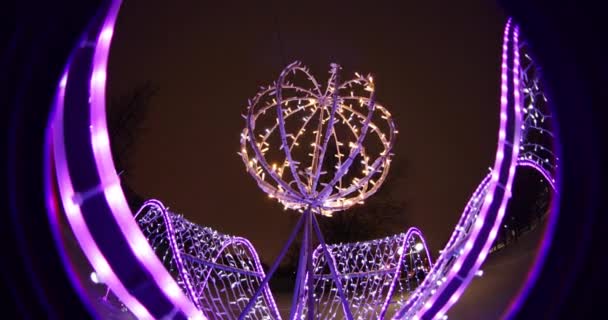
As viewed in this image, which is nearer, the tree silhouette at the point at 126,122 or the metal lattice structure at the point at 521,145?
the metal lattice structure at the point at 521,145

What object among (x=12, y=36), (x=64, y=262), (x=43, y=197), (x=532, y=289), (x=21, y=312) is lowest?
(x=532, y=289)

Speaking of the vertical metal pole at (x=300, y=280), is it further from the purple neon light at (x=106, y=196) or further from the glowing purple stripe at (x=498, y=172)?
the purple neon light at (x=106, y=196)

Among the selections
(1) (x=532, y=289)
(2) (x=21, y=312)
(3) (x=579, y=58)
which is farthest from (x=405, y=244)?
(2) (x=21, y=312)

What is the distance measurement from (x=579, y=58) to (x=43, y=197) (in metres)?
2.06

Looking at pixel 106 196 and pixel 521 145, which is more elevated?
pixel 106 196

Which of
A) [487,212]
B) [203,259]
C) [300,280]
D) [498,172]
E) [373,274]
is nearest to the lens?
[498,172]

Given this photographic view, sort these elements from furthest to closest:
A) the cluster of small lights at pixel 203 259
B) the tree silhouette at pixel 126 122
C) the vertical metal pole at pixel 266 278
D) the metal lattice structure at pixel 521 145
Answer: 1. the tree silhouette at pixel 126 122
2. the cluster of small lights at pixel 203 259
3. the vertical metal pole at pixel 266 278
4. the metal lattice structure at pixel 521 145

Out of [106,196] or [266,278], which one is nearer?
[106,196]

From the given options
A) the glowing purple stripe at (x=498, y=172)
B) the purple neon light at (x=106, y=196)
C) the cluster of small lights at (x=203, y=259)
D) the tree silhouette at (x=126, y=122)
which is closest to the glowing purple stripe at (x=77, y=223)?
the purple neon light at (x=106, y=196)

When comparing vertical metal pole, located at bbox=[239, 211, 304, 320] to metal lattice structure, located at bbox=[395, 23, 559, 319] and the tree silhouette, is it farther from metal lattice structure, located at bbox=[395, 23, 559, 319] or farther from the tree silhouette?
the tree silhouette

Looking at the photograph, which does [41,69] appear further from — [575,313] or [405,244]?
[405,244]

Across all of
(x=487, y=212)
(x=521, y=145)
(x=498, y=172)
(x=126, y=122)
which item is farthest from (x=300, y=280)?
(x=126, y=122)

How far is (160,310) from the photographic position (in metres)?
2.46

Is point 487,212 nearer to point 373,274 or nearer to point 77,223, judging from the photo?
point 373,274
